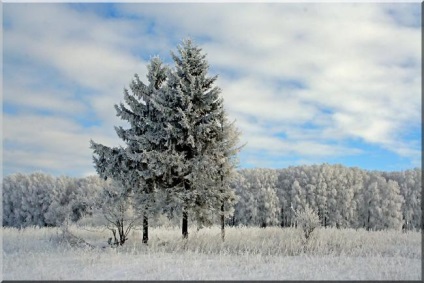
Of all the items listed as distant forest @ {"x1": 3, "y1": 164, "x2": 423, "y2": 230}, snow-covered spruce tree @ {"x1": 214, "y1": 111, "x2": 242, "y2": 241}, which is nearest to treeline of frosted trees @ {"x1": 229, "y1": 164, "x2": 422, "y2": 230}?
distant forest @ {"x1": 3, "y1": 164, "x2": 423, "y2": 230}

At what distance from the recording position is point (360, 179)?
69.1 m

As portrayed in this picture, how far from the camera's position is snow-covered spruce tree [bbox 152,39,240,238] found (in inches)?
774

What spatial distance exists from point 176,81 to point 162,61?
2256 mm

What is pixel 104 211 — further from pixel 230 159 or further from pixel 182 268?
pixel 182 268

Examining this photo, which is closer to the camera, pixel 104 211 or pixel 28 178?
pixel 104 211

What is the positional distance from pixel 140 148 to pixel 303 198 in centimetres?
5045

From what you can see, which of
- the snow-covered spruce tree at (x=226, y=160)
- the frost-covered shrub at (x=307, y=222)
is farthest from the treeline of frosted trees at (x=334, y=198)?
the frost-covered shrub at (x=307, y=222)

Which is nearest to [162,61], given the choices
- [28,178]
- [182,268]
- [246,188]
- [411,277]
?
[182,268]

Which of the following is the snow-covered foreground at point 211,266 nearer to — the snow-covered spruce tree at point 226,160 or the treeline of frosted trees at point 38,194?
the snow-covered spruce tree at point 226,160

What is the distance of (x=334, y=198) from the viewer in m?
65.9

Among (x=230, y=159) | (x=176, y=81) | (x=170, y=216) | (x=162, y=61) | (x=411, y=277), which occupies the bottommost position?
(x=411, y=277)

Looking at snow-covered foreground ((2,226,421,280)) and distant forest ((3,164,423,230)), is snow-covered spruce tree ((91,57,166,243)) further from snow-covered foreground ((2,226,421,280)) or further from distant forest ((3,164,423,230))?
distant forest ((3,164,423,230))

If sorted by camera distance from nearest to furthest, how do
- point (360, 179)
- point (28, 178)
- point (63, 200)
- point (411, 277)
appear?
1. point (411, 277)
2. point (360, 179)
3. point (63, 200)
4. point (28, 178)

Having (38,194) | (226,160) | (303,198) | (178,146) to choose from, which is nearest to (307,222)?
(226,160)
